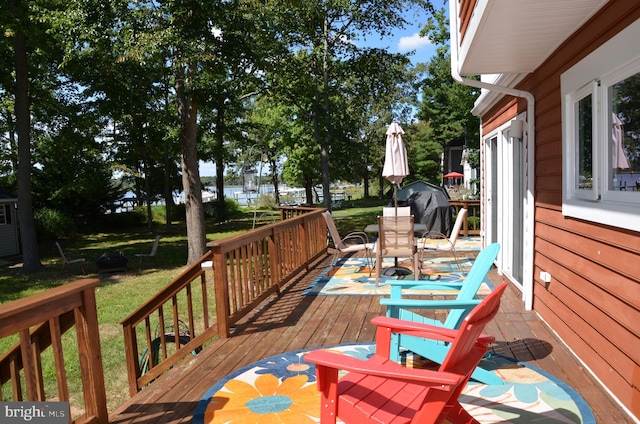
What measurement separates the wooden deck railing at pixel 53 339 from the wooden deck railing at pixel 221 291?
1.04m

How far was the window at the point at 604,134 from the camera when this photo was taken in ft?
8.81

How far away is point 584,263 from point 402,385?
6.10ft

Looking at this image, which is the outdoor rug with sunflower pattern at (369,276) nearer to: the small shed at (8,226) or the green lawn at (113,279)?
the green lawn at (113,279)

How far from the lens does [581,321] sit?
3.53 m

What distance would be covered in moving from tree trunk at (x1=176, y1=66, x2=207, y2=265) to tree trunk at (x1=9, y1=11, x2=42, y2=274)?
414cm

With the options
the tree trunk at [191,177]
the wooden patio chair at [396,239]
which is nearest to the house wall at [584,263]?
the wooden patio chair at [396,239]

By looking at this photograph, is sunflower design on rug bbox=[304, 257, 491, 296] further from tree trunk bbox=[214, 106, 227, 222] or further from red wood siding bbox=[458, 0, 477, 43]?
tree trunk bbox=[214, 106, 227, 222]

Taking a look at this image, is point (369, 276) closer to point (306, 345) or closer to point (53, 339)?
point (306, 345)

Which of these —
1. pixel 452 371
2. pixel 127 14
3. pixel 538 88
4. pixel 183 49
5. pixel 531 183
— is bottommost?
pixel 452 371

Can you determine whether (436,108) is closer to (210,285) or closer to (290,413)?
(210,285)

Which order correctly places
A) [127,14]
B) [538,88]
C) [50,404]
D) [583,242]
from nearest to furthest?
[50,404]
[583,242]
[538,88]
[127,14]

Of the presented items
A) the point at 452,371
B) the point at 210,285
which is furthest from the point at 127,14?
the point at 452,371

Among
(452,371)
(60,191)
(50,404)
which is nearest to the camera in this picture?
(452,371)

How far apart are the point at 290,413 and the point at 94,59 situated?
10886mm
